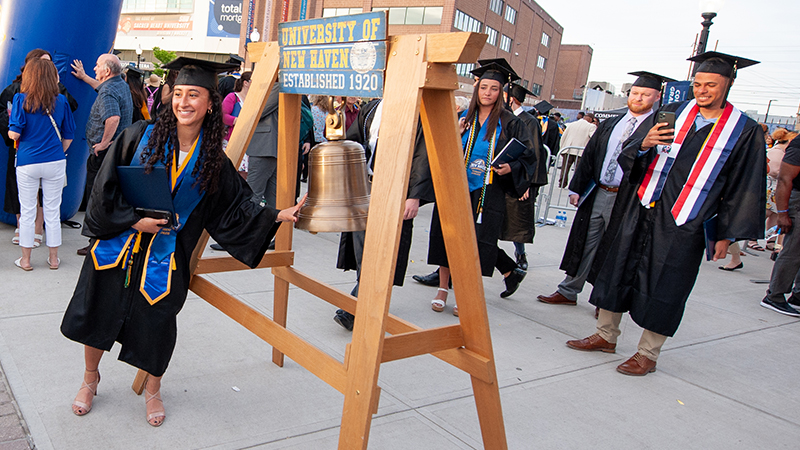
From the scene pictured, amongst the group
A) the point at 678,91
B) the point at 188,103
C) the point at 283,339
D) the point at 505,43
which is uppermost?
the point at 505,43

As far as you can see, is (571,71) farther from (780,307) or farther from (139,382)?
(139,382)

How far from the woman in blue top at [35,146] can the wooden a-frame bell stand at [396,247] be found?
2609 mm

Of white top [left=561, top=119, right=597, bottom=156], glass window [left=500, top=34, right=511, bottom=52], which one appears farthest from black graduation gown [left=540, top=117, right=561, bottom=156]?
glass window [left=500, top=34, right=511, bottom=52]

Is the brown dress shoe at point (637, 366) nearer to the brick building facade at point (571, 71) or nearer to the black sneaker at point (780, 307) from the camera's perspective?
the black sneaker at point (780, 307)

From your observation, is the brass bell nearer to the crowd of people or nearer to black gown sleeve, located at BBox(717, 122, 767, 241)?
the crowd of people

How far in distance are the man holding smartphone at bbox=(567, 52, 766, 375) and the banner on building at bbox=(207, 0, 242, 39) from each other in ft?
208

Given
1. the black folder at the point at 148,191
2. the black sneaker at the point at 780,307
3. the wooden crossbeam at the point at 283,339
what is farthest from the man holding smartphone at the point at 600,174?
the black folder at the point at 148,191

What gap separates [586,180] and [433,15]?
42.2 meters

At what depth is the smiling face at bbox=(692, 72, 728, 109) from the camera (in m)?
3.48

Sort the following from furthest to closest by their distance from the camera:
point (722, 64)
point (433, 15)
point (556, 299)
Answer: point (433, 15)
point (556, 299)
point (722, 64)

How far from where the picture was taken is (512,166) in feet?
14.7

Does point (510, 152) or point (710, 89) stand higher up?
point (710, 89)

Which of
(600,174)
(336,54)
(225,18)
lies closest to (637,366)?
(600,174)

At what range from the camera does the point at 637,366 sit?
3787mm
